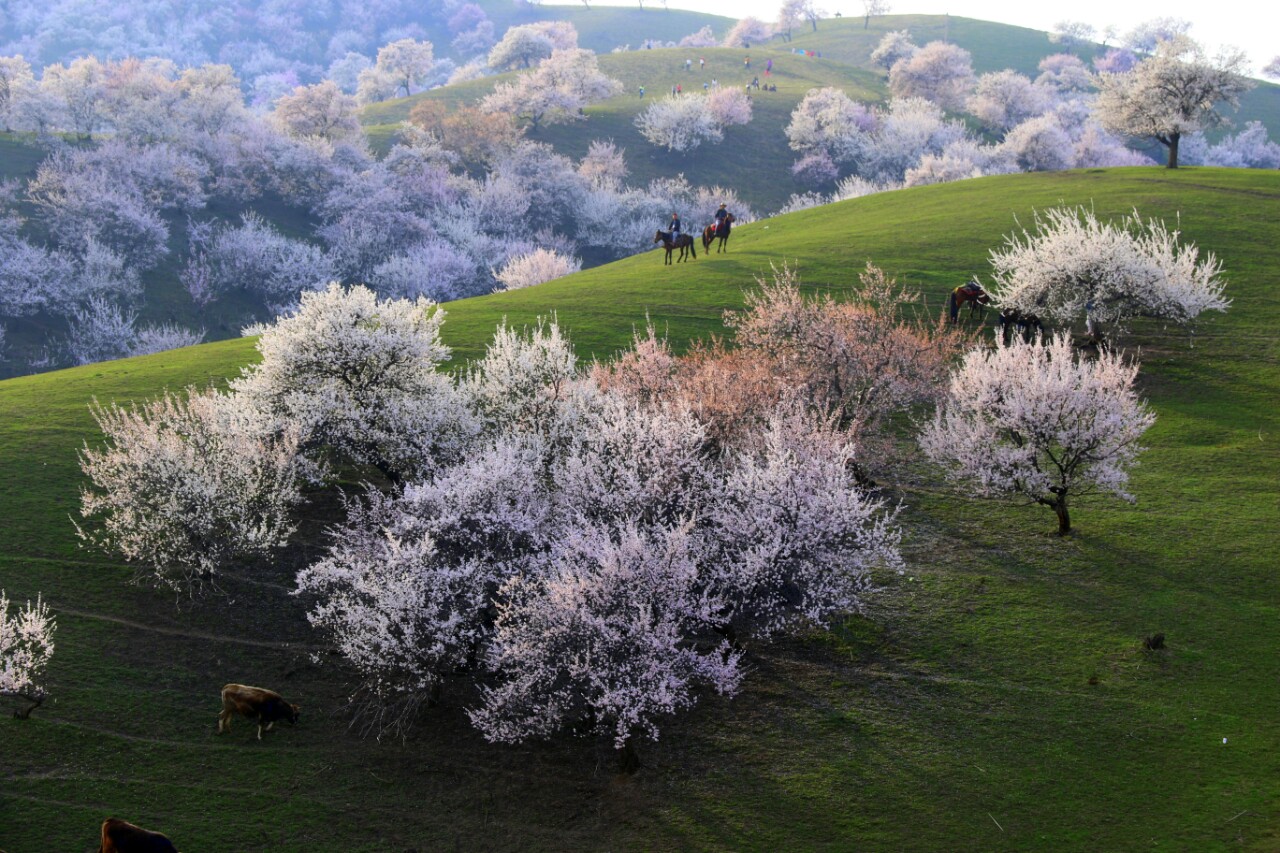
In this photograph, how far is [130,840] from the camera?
15.2m

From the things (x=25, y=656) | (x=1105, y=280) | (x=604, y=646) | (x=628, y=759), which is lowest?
(x=628, y=759)

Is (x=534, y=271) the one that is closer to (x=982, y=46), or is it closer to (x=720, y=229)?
(x=720, y=229)

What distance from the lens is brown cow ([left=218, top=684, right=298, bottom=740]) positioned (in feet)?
63.4

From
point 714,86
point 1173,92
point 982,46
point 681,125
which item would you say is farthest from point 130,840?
point 982,46

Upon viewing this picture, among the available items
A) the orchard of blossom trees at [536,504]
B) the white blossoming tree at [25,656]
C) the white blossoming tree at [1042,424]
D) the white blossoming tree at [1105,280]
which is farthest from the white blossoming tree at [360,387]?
the white blossoming tree at [1105,280]

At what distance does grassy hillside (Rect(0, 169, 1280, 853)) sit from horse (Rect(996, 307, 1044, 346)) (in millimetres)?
10645

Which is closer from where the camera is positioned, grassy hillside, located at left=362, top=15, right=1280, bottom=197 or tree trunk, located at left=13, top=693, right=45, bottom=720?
tree trunk, located at left=13, top=693, right=45, bottom=720

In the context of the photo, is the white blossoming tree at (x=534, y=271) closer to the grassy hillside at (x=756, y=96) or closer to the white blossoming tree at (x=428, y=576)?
the grassy hillside at (x=756, y=96)

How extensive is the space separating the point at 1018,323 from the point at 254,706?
33194 mm

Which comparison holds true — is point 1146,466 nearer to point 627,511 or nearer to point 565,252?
point 627,511

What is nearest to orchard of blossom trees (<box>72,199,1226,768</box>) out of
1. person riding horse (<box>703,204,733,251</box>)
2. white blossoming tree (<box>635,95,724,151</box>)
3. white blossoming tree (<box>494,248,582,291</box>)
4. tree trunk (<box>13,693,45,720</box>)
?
tree trunk (<box>13,693,45,720</box>)

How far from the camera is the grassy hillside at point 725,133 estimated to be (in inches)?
4505

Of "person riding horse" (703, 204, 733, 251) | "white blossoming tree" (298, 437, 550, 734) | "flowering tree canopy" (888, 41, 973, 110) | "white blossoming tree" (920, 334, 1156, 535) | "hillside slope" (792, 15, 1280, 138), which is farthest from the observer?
"hillside slope" (792, 15, 1280, 138)

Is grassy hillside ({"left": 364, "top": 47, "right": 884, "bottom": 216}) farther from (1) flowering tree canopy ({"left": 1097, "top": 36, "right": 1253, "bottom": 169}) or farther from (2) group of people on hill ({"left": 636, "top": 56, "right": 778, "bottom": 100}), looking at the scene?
(1) flowering tree canopy ({"left": 1097, "top": 36, "right": 1253, "bottom": 169})
